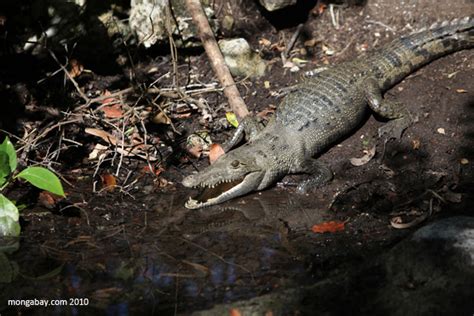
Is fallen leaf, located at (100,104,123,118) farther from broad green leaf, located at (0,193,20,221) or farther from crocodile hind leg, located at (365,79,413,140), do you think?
crocodile hind leg, located at (365,79,413,140)

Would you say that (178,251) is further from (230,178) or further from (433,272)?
(433,272)

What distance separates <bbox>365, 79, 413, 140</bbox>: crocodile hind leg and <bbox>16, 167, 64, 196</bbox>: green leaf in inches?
110

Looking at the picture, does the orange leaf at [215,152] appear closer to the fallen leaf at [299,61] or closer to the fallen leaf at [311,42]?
the fallen leaf at [299,61]

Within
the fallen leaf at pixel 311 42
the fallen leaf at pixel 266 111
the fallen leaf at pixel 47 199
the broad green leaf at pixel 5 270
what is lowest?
the broad green leaf at pixel 5 270

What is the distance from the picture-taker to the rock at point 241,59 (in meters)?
6.16

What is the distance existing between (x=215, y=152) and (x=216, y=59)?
101cm

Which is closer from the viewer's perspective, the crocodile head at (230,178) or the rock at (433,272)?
the rock at (433,272)

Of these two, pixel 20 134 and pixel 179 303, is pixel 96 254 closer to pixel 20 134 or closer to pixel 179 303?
pixel 179 303

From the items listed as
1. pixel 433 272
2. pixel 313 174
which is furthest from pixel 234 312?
pixel 313 174

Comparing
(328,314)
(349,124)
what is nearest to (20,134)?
(349,124)

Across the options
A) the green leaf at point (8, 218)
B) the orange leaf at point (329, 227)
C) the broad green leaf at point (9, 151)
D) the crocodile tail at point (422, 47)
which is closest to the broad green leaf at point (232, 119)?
the crocodile tail at point (422, 47)

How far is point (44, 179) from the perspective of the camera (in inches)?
167

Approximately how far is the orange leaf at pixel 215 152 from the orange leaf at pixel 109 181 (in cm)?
86

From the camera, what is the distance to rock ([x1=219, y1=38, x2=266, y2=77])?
6.16 m
